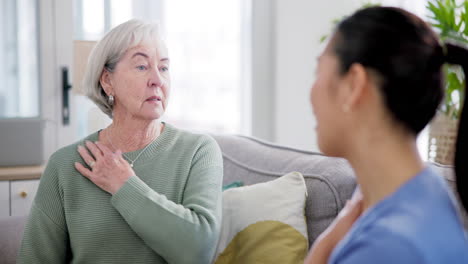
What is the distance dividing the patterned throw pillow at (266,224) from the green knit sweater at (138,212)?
0.11m

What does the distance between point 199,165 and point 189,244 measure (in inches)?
10.3

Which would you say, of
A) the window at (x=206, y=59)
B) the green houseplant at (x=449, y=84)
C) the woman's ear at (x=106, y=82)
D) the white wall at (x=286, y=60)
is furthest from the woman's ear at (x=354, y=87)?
the white wall at (x=286, y=60)

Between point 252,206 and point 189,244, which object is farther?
point 252,206

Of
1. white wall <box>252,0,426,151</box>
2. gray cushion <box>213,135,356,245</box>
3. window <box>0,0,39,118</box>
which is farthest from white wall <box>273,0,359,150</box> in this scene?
gray cushion <box>213,135,356,245</box>

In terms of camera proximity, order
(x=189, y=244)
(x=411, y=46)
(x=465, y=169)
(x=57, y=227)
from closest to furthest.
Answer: (x=411, y=46) < (x=465, y=169) < (x=189, y=244) < (x=57, y=227)

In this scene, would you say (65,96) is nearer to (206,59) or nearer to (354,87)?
(206,59)

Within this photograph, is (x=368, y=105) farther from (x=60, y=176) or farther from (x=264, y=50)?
(x=264, y=50)

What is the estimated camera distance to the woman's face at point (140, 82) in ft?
5.56

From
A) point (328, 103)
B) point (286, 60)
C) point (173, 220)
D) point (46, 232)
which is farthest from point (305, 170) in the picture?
point (286, 60)

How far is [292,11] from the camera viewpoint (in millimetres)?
4082

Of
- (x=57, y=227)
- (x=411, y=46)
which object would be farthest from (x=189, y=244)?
(x=411, y=46)

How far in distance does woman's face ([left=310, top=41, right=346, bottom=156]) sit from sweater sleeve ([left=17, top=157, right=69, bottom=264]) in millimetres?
995

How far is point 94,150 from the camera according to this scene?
1647 millimetres

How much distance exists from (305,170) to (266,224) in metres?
0.23
